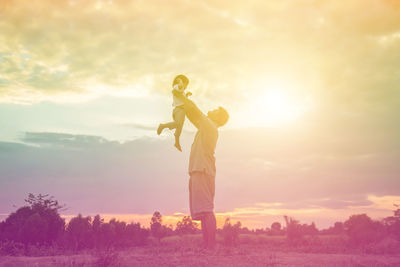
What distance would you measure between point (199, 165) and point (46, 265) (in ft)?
18.6

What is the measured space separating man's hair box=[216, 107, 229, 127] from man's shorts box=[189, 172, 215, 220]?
244 cm

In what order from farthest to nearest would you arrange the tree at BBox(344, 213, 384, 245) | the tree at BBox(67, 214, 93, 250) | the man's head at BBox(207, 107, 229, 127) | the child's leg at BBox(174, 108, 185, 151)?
the tree at BBox(344, 213, 384, 245), the tree at BBox(67, 214, 93, 250), the man's head at BBox(207, 107, 229, 127), the child's leg at BBox(174, 108, 185, 151)

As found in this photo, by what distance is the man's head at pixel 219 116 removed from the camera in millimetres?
13617

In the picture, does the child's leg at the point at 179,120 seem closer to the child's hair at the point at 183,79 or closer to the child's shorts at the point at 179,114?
the child's shorts at the point at 179,114

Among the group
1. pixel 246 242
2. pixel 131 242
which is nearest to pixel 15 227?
pixel 131 242

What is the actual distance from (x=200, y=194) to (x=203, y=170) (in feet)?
2.69

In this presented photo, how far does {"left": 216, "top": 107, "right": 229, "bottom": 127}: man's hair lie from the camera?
13.7 m

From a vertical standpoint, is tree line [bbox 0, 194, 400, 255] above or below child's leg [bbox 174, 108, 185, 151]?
below

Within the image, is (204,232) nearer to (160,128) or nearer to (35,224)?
(160,128)

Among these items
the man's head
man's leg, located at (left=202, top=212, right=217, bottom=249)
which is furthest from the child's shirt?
man's leg, located at (left=202, top=212, right=217, bottom=249)

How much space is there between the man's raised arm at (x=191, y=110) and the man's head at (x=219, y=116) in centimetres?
96

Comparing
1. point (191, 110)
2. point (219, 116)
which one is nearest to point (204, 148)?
point (191, 110)

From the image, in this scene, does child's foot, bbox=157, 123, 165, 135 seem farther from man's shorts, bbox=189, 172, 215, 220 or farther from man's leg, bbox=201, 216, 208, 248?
man's leg, bbox=201, 216, 208, 248

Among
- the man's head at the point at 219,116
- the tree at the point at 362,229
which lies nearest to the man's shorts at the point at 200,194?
the man's head at the point at 219,116
